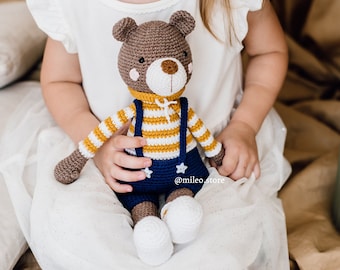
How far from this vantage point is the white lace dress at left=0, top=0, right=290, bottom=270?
76 cm

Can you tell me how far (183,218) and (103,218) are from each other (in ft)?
0.38

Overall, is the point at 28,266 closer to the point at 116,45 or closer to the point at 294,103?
the point at 116,45

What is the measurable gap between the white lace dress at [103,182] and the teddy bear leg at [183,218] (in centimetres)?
2

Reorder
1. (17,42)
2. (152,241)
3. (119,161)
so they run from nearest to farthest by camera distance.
→ (152,241) → (119,161) → (17,42)

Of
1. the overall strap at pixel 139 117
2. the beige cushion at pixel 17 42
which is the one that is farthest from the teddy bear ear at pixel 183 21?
the beige cushion at pixel 17 42

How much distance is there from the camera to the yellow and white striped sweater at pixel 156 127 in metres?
0.77

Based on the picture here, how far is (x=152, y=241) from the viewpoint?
70 centimetres

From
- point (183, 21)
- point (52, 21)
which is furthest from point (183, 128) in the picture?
point (52, 21)

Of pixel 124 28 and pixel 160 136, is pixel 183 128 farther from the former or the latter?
pixel 124 28

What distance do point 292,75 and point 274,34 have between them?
1.13ft

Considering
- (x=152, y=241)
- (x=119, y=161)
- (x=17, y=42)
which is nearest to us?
(x=152, y=241)

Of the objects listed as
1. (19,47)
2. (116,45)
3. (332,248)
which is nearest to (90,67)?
(116,45)

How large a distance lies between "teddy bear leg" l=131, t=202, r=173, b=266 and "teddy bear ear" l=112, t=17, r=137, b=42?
22cm

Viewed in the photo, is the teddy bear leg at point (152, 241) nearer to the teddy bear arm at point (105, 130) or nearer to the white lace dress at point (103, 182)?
the white lace dress at point (103, 182)
